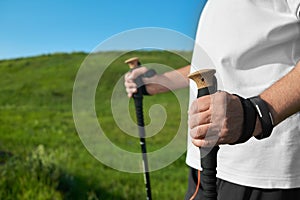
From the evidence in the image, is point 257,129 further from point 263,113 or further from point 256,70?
point 256,70

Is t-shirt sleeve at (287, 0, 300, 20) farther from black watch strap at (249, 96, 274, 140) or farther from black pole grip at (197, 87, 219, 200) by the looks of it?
black pole grip at (197, 87, 219, 200)

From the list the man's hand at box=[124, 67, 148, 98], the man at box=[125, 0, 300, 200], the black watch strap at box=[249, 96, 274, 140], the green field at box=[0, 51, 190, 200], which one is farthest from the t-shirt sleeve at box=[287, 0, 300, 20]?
the man's hand at box=[124, 67, 148, 98]

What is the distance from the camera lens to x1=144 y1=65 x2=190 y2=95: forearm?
242 cm

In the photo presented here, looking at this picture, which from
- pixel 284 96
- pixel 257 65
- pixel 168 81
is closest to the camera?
pixel 284 96

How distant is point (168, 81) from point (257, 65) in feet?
2.50

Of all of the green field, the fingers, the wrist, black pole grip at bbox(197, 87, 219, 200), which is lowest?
the green field

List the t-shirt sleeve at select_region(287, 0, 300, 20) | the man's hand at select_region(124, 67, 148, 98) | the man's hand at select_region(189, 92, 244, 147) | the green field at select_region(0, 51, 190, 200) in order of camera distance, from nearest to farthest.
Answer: the man's hand at select_region(189, 92, 244, 147)
the t-shirt sleeve at select_region(287, 0, 300, 20)
the man's hand at select_region(124, 67, 148, 98)
the green field at select_region(0, 51, 190, 200)

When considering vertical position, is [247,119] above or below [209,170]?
above

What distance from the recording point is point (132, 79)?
256 centimetres

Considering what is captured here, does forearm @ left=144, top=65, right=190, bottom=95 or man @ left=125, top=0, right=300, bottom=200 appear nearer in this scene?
man @ left=125, top=0, right=300, bottom=200

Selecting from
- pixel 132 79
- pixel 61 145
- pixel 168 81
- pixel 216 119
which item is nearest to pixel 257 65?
pixel 216 119

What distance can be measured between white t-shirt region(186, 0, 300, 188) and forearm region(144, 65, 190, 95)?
1.72ft

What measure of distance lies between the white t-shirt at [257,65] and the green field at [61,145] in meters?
0.55

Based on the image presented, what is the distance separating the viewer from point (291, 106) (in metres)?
1.44
